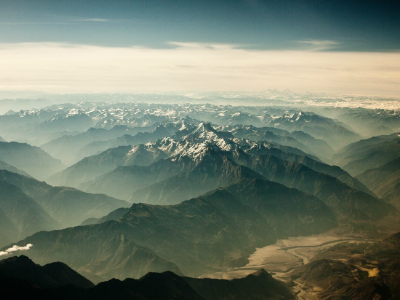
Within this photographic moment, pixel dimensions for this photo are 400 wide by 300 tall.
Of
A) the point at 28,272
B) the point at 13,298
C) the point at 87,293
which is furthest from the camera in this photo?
the point at 28,272

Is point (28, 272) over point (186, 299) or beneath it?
over

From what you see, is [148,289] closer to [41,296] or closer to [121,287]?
[121,287]

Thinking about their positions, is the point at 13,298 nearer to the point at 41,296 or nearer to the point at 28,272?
the point at 41,296

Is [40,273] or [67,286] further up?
[67,286]

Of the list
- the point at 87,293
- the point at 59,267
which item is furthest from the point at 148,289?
the point at 59,267

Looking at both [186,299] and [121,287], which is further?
[186,299]

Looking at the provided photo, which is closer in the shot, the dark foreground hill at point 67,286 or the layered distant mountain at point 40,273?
the dark foreground hill at point 67,286

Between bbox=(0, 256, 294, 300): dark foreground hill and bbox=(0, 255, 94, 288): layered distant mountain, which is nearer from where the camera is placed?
bbox=(0, 256, 294, 300): dark foreground hill

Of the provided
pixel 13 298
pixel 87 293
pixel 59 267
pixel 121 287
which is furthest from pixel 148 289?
pixel 13 298

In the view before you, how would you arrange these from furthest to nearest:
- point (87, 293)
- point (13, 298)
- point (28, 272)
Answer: point (28, 272) → point (87, 293) → point (13, 298)

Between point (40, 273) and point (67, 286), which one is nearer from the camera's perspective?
point (67, 286)
